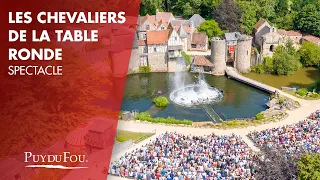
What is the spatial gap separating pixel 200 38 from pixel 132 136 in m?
27.5

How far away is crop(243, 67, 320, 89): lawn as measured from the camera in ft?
163

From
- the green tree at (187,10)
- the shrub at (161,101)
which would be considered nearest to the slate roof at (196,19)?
the green tree at (187,10)

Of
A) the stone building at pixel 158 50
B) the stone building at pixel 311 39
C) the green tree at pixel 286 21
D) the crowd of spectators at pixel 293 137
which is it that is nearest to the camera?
the crowd of spectators at pixel 293 137

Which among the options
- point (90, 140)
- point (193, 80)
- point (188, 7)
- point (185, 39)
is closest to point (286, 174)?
point (90, 140)

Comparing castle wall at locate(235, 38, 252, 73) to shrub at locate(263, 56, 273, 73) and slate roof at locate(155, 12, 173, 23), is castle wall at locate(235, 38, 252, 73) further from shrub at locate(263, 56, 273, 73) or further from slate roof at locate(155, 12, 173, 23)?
slate roof at locate(155, 12, 173, 23)

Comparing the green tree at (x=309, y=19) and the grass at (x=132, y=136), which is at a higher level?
the green tree at (x=309, y=19)

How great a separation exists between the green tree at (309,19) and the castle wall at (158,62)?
21.1m

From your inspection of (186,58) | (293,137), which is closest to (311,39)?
(186,58)

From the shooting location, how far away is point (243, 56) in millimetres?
52906

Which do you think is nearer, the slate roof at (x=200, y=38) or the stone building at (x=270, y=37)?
the stone building at (x=270, y=37)

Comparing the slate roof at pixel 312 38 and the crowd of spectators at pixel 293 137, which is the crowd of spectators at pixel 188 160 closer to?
the crowd of spectators at pixel 293 137

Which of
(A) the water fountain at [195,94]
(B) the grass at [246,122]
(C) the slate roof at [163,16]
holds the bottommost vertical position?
(B) the grass at [246,122]

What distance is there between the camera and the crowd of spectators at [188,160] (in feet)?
88.3

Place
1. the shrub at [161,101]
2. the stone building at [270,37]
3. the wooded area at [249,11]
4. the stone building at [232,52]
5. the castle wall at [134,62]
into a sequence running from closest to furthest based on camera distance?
the shrub at [161,101]
the stone building at [232,52]
the castle wall at [134,62]
the stone building at [270,37]
the wooded area at [249,11]
